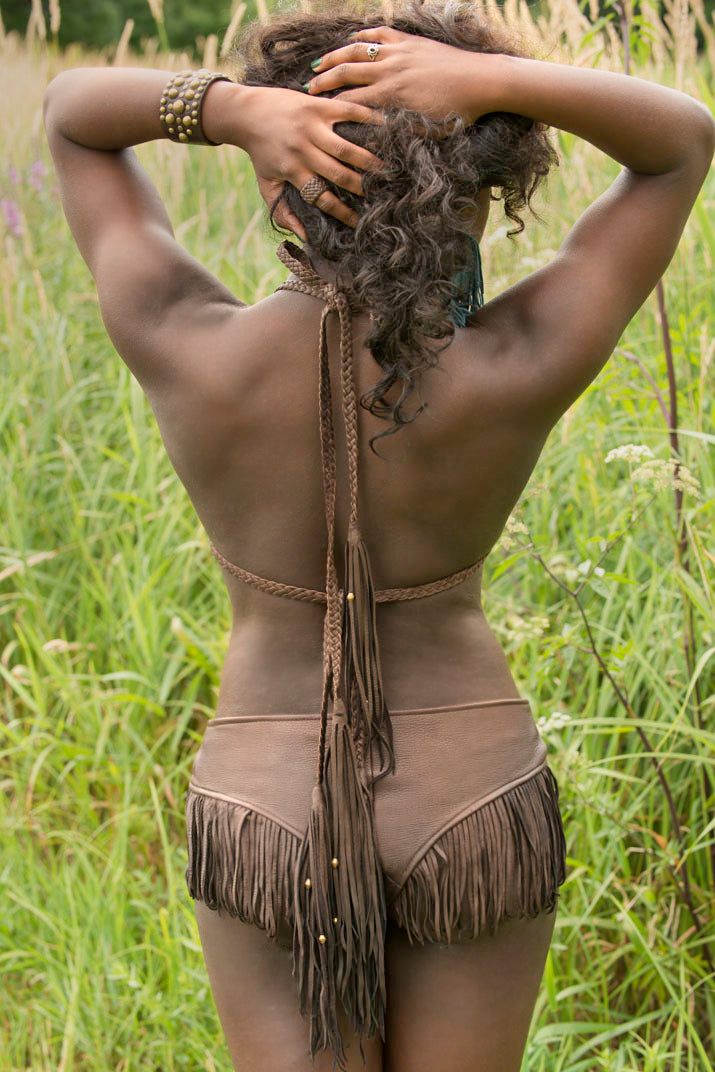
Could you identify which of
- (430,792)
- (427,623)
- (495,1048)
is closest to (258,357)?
(427,623)

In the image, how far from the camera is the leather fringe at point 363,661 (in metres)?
1.42

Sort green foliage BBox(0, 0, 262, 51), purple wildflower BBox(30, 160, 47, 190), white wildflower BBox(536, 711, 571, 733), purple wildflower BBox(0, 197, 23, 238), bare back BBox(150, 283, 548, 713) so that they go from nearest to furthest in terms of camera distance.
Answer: bare back BBox(150, 283, 548, 713)
white wildflower BBox(536, 711, 571, 733)
purple wildflower BBox(0, 197, 23, 238)
purple wildflower BBox(30, 160, 47, 190)
green foliage BBox(0, 0, 262, 51)

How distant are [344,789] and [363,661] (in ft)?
0.53

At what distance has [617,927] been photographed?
94.2 inches

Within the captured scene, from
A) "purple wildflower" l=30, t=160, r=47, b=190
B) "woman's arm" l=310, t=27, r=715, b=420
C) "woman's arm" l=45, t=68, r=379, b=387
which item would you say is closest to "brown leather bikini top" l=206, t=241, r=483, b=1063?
"woman's arm" l=45, t=68, r=379, b=387

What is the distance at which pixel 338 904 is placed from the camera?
1.44 metres

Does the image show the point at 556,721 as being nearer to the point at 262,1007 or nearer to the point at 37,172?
the point at 262,1007

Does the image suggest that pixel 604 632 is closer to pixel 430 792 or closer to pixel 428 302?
pixel 430 792

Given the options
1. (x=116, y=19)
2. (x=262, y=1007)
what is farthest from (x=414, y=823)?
(x=116, y=19)

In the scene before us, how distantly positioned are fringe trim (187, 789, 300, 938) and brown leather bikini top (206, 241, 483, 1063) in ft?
0.09

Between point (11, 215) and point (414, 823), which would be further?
point (11, 215)

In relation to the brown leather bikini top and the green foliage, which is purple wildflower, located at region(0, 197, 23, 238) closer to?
the brown leather bikini top

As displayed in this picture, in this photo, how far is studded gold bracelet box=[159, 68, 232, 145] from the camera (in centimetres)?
143

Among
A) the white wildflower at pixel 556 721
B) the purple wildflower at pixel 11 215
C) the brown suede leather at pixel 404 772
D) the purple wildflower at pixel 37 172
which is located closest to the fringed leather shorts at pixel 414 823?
the brown suede leather at pixel 404 772
